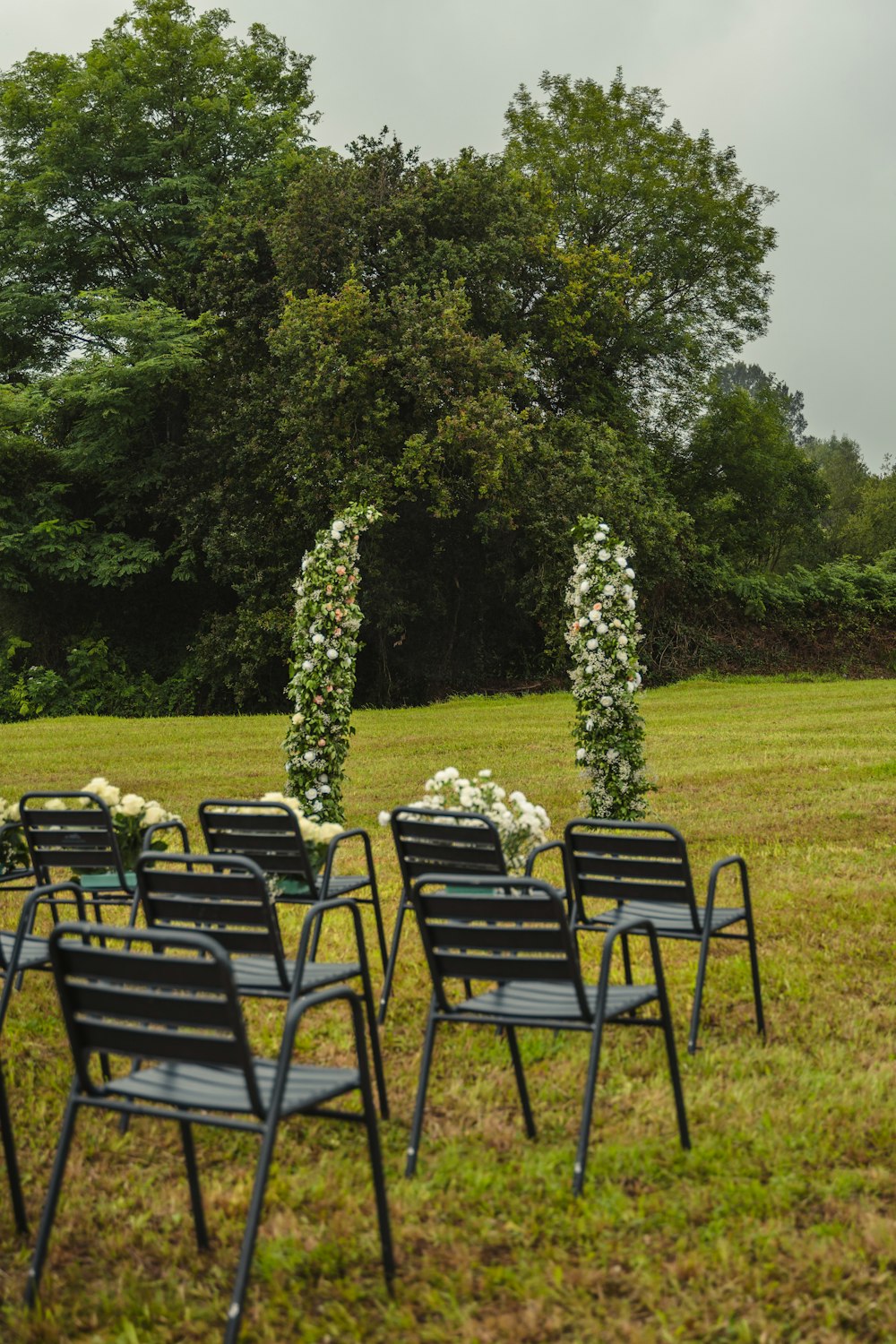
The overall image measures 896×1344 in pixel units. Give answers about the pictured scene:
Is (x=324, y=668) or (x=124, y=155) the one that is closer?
(x=324, y=668)

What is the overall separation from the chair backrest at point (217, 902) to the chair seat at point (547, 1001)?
608 mm

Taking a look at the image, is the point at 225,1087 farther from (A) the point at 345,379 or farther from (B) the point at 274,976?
(A) the point at 345,379

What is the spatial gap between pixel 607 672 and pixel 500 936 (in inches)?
261

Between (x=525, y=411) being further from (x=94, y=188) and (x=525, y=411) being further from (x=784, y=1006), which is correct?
(x=784, y=1006)

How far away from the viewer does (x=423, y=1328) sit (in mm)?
2926

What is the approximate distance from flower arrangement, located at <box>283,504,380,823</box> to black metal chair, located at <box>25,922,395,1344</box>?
23.1 feet

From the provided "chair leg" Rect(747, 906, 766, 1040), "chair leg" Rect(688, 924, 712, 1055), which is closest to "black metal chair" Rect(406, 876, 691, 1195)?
"chair leg" Rect(688, 924, 712, 1055)

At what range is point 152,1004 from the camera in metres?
2.90

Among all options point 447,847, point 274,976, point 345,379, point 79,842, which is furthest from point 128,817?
point 345,379

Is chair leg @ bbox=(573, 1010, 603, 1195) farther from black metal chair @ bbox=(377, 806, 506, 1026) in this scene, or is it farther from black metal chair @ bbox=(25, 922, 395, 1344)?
black metal chair @ bbox=(377, 806, 506, 1026)

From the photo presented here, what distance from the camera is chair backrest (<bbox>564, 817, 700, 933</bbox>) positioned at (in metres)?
4.62

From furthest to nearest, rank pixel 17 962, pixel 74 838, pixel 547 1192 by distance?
pixel 74 838 < pixel 17 962 < pixel 547 1192

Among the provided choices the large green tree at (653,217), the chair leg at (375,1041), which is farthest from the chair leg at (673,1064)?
the large green tree at (653,217)

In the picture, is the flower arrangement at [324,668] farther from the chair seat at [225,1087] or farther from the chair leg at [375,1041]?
the chair seat at [225,1087]
